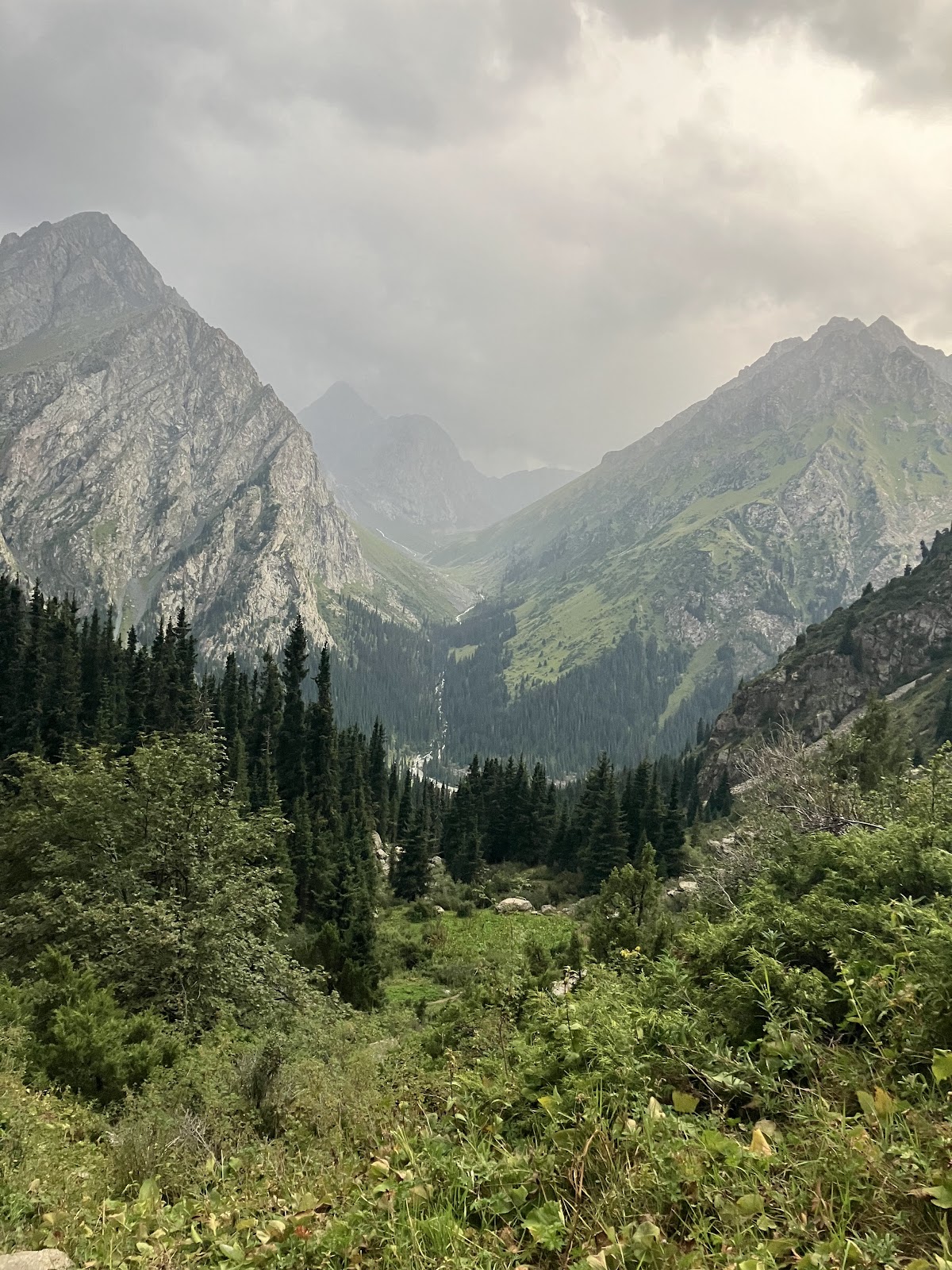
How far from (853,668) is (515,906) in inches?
4833

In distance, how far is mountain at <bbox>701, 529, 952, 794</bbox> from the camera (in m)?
130

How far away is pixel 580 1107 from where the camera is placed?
626 cm

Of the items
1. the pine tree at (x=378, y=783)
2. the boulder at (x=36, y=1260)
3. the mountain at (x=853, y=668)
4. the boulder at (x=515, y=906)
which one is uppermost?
the mountain at (x=853, y=668)

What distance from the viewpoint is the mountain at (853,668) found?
13038 centimetres

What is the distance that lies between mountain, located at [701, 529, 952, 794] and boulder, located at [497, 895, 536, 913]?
78.7 metres

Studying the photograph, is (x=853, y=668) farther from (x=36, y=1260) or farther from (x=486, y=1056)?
(x=36, y=1260)

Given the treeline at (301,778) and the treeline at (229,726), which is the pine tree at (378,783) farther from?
the treeline at (229,726)

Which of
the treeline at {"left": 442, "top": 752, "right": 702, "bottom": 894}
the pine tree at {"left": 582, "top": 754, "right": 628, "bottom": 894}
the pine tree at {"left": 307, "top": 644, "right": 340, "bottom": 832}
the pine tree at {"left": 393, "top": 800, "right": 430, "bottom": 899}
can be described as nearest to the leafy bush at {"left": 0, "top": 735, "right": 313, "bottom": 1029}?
the pine tree at {"left": 393, "top": 800, "right": 430, "bottom": 899}

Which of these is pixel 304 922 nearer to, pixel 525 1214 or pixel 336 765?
pixel 336 765

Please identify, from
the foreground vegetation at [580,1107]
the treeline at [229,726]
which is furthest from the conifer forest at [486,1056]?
the treeline at [229,726]

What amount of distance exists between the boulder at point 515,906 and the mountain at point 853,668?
258 feet

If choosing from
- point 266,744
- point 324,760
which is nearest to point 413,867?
point 324,760

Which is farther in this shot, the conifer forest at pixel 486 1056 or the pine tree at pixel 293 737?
the pine tree at pixel 293 737

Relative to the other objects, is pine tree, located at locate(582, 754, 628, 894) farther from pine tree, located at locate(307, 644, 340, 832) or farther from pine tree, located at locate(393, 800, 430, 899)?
pine tree, located at locate(307, 644, 340, 832)
